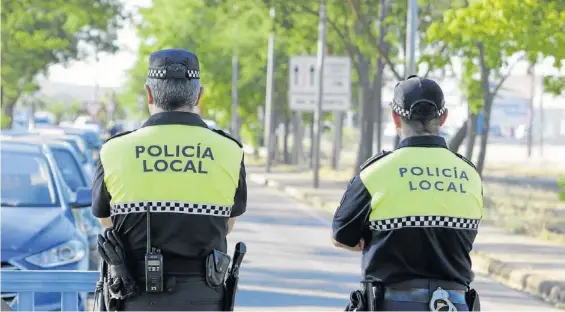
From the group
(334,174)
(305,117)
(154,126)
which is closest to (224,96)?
(305,117)

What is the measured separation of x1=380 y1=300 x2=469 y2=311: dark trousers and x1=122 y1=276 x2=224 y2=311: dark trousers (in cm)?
72

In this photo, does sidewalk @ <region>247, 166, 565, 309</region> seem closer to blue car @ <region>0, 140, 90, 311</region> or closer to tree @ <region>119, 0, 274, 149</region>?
blue car @ <region>0, 140, 90, 311</region>

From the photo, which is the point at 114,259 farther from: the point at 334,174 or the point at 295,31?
the point at 334,174

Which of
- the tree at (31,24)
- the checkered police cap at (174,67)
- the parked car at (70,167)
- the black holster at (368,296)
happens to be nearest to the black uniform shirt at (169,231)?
the checkered police cap at (174,67)

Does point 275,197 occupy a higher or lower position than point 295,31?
lower

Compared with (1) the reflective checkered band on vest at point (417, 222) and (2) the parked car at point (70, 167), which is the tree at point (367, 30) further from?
(1) the reflective checkered band on vest at point (417, 222)

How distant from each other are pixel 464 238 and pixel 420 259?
9.6 inches

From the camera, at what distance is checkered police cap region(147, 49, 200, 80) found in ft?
18.5

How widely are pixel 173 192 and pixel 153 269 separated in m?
0.35

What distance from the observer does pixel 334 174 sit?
47.4m

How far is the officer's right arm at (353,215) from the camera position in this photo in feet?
18.2

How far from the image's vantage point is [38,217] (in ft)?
36.4

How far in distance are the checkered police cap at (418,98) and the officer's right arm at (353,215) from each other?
355 millimetres

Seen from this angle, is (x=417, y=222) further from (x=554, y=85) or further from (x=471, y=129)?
(x=471, y=129)
